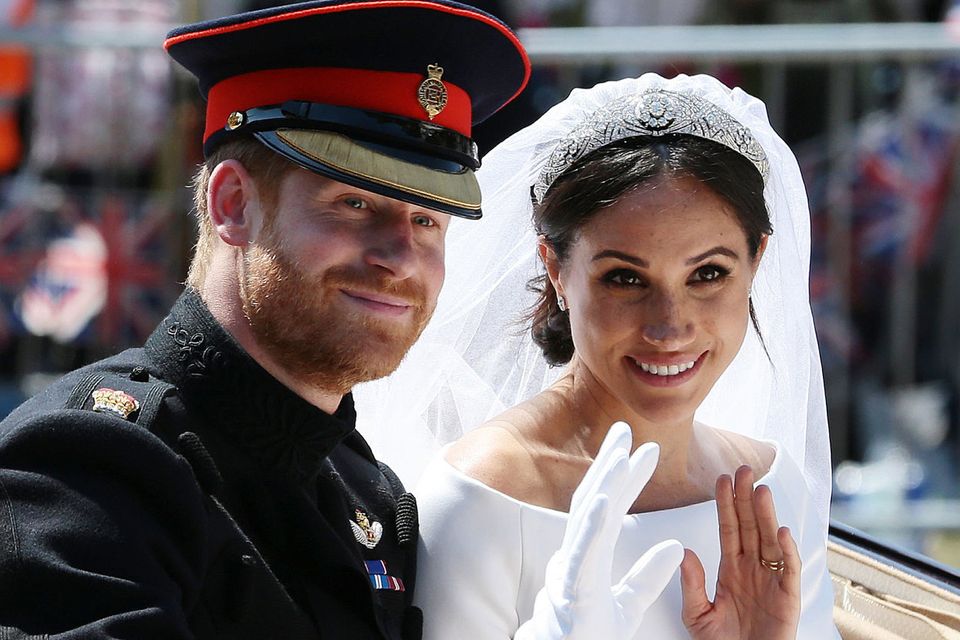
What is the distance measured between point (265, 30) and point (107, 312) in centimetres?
363

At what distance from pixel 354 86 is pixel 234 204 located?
0.26 meters

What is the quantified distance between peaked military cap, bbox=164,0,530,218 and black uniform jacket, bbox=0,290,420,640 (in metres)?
0.31

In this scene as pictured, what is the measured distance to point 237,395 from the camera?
84.8 inches

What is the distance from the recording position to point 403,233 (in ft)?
7.29

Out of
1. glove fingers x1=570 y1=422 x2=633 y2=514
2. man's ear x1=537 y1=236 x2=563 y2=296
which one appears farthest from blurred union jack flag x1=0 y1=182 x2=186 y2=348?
glove fingers x1=570 y1=422 x2=633 y2=514

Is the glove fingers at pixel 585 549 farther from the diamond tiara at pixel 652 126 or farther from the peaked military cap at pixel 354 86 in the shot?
the diamond tiara at pixel 652 126

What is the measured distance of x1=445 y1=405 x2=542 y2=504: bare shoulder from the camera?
8.23 ft

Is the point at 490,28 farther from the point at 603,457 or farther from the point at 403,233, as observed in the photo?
the point at 603,457

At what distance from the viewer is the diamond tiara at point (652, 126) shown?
258 cm

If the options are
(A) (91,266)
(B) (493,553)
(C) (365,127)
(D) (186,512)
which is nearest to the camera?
(D) (186,512)

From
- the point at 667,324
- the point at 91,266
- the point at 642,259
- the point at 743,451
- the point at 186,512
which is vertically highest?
the point at 91,266

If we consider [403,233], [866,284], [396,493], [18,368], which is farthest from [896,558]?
[18,368]

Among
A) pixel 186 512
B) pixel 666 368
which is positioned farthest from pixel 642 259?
pixel 186 512

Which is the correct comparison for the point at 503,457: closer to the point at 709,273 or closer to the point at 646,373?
the point at 646,373
